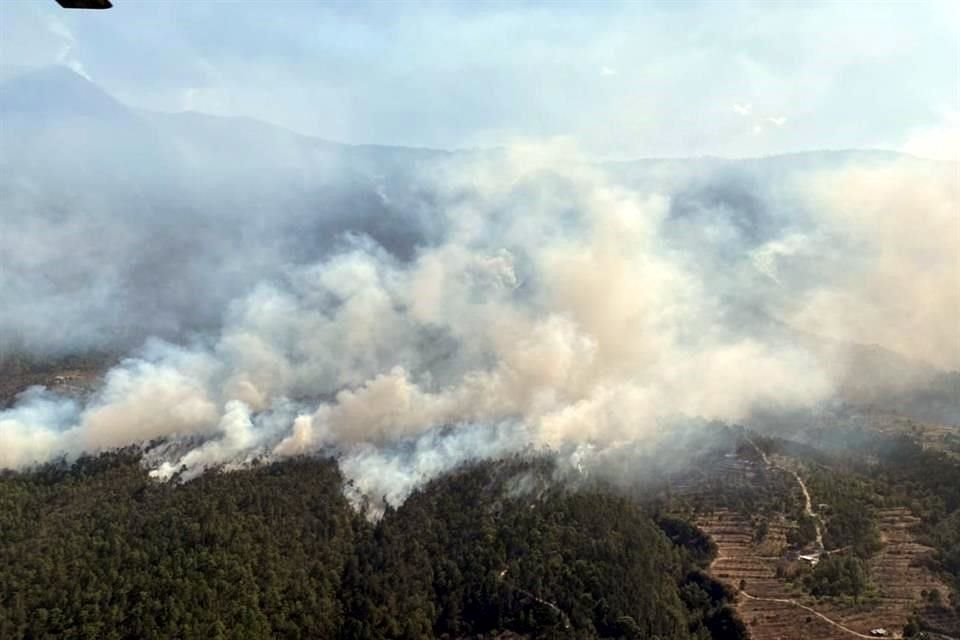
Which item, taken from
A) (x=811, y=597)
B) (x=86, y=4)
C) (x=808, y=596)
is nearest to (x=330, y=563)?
(x=808, y=596)

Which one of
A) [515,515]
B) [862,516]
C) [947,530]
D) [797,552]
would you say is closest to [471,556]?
[515,515]

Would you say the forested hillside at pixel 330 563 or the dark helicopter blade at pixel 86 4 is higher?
the dark helicopter blade at pixel 86 4

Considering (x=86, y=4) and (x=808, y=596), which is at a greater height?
(x=86, y=4)

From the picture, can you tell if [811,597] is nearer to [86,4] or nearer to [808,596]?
[808,596]

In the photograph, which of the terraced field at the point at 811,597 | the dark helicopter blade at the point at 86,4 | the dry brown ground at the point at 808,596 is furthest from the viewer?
the dry brown ground at the point at 808,596

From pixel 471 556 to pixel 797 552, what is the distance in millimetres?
49496

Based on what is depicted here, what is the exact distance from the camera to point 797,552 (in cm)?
11300

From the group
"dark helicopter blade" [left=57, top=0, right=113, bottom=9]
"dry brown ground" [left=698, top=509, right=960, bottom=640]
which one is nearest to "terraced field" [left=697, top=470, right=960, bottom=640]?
"dry brown ground" [left=698, top=509, right=960, bottom=640]

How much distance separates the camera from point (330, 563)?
11925 centimetres

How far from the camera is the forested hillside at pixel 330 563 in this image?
96.6 meters

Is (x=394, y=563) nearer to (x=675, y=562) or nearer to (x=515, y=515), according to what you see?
(x=515, y=515)

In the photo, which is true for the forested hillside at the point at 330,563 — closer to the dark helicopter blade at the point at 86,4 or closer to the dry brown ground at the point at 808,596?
the dry brown ground at the point at 808,596

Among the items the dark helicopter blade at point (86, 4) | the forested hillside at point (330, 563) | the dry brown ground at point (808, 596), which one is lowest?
the forested hillside at point (330, 563)

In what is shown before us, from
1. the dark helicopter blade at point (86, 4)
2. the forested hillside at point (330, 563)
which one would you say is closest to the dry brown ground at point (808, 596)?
the forested hillside at point (330, 563)
